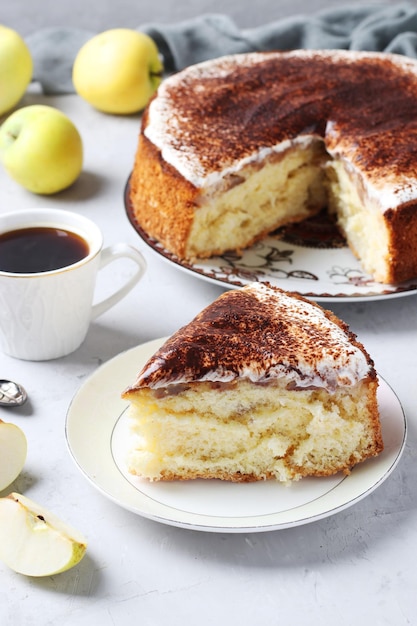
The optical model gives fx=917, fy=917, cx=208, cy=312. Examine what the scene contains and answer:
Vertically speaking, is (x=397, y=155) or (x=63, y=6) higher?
(x=397, y=155)

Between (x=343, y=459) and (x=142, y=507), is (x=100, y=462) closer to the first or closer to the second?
(x=142, y=507)

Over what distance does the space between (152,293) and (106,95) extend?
1.51 m

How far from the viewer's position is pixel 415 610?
197cm

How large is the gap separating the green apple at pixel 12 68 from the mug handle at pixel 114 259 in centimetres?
172

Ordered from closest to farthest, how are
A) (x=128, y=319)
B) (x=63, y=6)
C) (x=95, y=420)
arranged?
1. (x=95, y=420)
2. (x=128, y=319)
3. (x=63, y=6)

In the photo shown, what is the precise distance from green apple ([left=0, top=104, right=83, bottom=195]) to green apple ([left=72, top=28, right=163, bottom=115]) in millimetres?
626

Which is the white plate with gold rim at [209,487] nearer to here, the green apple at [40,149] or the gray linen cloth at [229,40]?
the green apple at [40,149]

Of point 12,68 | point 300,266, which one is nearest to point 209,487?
point 300,266

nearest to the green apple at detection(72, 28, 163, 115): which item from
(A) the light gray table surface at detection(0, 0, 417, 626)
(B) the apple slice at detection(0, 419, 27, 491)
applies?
(A) the light gray table surface at detection(0, 0, 417, 626)

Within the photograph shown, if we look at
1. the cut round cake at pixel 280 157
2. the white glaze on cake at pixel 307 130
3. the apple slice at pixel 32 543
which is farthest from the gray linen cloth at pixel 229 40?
the apple slice at pixel 32 543

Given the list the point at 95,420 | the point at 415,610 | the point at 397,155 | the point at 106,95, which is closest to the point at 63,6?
the point at 106,95

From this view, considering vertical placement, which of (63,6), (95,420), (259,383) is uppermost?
(259,383)

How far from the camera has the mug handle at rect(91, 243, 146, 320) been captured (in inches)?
110

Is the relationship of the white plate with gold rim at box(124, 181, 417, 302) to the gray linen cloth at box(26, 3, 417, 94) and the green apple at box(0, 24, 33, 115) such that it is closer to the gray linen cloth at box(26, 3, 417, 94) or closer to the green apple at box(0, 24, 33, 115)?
the green apple at box(0, 24, 33, 115)
